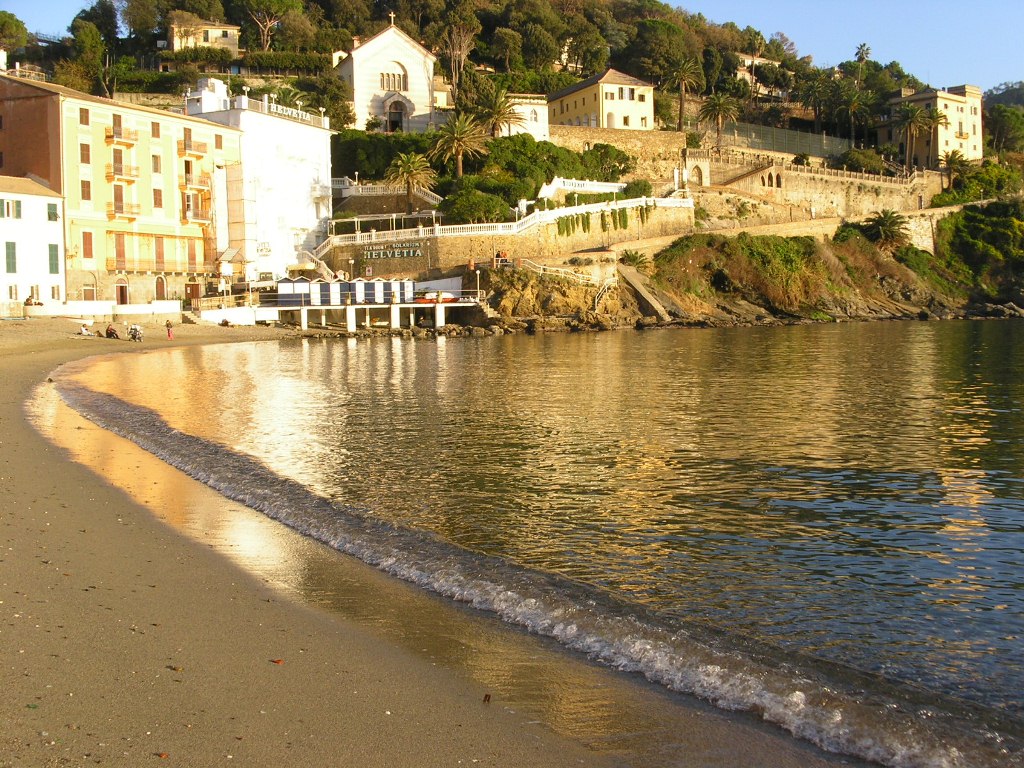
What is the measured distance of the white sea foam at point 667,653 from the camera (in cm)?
627

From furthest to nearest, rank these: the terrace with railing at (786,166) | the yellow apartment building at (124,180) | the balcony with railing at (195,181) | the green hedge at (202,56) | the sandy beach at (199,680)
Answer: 1. the green hedge at (202,56)
2. the terrace with railing at (786,166)
3. the balcony with railing at (195,181)
4. the yellow apartment building at (124,180)
5. the sandy beach at (199,680)

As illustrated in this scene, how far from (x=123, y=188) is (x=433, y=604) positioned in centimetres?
5199

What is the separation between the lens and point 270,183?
63250 millimetres

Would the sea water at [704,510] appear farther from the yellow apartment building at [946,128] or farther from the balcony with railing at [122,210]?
the yellow apartment building at [946,128]

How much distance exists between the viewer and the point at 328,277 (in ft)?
207

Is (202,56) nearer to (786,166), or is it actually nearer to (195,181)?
(195,181)

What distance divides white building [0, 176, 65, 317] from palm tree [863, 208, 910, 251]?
6285 cm

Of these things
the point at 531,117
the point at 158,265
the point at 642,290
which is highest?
the point at 531,117

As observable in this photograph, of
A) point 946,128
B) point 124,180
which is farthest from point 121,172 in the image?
point 946,128

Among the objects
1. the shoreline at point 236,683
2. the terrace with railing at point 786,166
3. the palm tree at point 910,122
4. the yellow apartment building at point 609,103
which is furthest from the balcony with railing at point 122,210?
the palm tree at point 910,122

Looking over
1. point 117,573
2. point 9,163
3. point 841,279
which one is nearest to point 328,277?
point 9,163

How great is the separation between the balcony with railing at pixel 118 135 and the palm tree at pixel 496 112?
25.4m

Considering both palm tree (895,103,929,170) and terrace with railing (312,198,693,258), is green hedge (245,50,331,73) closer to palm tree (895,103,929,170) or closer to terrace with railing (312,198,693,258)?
terrace with railing (312,198,693,258)

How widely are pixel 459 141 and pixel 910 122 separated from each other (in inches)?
2095
